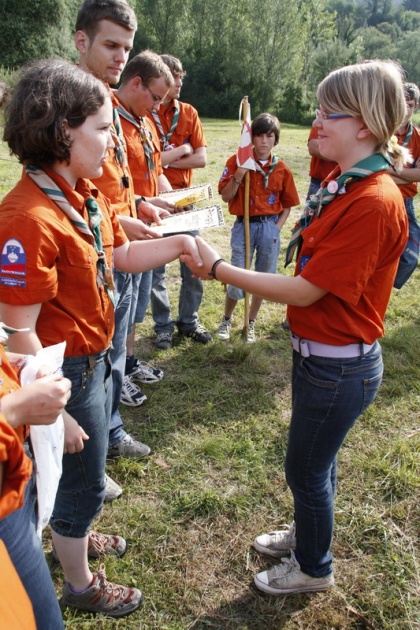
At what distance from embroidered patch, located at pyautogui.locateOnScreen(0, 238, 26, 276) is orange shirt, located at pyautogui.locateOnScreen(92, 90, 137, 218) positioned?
1.30 meters

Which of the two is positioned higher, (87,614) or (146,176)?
(146,176)

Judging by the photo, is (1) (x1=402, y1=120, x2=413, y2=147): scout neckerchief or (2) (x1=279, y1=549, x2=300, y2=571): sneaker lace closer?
(2) (x1=279, y1=549, x2=300, y2=571): sneaker lace

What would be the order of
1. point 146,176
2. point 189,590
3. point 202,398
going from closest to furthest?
point 189,590 → point 146,176 → point 202,398

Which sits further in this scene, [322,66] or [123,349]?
[322,66]

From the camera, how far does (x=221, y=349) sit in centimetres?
468

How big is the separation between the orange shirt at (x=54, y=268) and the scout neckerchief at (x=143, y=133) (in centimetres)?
165

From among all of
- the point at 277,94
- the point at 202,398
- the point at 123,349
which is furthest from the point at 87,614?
the point at 277,94

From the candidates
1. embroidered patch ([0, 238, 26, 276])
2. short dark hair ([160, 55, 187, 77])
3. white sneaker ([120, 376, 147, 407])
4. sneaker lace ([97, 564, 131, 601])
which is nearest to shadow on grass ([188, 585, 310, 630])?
sneaker lace ([97, 564, 131, 601])

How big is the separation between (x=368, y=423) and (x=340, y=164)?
2.43 meters

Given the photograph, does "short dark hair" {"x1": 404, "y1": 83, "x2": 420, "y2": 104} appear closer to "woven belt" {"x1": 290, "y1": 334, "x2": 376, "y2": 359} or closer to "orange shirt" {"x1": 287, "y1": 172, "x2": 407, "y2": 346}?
"orange shirt" {"x1": 287, "y1": 172, "x2": 407, "y2": 346}

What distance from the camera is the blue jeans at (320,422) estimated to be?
2.03 m

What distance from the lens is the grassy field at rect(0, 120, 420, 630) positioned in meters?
2.43

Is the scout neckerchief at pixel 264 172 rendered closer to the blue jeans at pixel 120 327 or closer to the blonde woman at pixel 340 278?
the blue jeans at pixel 120 327

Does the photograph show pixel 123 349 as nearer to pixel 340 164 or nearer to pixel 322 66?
pixel 340 164
